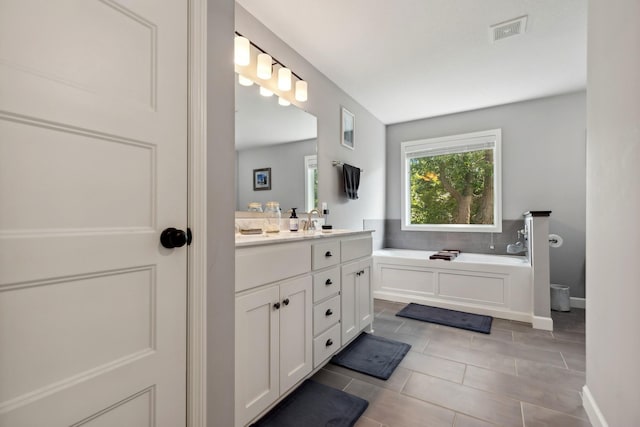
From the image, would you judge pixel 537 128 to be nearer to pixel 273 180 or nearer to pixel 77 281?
pixel 273 180

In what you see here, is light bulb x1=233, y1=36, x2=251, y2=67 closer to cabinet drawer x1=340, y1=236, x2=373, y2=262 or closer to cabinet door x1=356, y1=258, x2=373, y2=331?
cabinet drawer x1=340, y1=236, x2=373, y2=262

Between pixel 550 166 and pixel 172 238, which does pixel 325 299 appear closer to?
pixel 172 238

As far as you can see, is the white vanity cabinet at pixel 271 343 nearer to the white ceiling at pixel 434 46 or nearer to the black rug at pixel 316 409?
the black rug at pixel 316 409

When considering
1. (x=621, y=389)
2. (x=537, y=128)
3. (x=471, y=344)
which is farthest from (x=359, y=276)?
(x=537, y=128)

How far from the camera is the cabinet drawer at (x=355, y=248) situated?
2.18 m

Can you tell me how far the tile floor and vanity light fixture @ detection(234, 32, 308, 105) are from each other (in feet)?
6.96

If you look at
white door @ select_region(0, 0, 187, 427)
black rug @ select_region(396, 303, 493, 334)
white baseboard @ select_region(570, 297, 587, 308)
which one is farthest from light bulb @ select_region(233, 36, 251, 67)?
white baseboard @ select_region(570, 297, 587, 308)

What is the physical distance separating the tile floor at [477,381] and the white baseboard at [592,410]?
0.11 feet

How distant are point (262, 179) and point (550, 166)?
3511 millimetres

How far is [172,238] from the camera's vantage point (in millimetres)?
927

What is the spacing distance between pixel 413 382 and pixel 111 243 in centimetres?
188

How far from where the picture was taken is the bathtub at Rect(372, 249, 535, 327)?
2941mm

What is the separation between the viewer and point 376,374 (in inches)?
75.7

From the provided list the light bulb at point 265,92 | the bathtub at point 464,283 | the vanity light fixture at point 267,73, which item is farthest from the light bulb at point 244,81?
the bathtub at point 464,283
